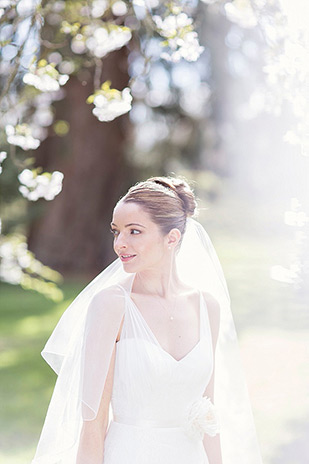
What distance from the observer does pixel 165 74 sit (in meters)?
11.9

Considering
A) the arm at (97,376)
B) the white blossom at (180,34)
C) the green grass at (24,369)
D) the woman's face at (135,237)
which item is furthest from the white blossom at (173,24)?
the green grass at (24,369)

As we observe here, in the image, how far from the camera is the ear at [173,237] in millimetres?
2305

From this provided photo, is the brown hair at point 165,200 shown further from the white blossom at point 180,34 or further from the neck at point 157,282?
the white blossom at point 180,34

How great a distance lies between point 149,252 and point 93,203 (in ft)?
39.6

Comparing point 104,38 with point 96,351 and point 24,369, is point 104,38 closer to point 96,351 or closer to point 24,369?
point 96,351

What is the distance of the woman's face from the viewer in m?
2.20

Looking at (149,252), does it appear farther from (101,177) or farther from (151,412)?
(101,177)

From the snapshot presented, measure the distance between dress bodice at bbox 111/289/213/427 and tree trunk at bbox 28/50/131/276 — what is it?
11826 millimetres

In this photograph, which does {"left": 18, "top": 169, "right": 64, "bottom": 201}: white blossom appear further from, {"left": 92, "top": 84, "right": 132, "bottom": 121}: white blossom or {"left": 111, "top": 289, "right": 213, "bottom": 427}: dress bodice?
{"left": 111, "top": 289, "right": 213, "bottom": 427}: dress bodice

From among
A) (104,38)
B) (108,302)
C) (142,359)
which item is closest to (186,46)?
(104,38)

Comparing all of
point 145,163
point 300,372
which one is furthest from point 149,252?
point 145,163

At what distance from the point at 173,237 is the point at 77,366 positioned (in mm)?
553

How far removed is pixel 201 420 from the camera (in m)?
2.17

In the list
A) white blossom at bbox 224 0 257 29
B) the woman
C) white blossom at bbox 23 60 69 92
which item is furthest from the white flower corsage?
white blossom at bbox 224 0 257 29
